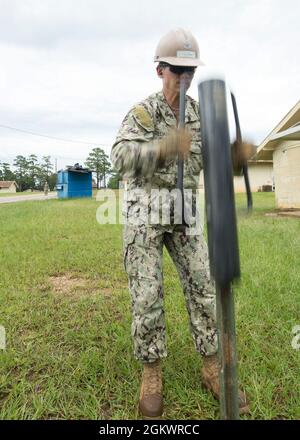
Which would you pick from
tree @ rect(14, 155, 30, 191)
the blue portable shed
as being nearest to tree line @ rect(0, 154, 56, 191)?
tree @ rect(14, 155, 30, 191)

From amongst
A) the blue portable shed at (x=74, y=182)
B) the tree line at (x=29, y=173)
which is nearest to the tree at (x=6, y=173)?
the tree line at (x=29, y=173)

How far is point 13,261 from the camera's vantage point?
4410 millimetres

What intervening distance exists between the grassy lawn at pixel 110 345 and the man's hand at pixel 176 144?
23 centimetres

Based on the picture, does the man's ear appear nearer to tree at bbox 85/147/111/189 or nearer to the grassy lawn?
the grassy lawn

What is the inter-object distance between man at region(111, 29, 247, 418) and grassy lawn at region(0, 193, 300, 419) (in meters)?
0.16

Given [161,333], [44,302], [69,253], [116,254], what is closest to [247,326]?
[161,333]

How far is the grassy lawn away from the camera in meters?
1.61

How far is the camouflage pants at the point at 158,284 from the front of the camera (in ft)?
5.09

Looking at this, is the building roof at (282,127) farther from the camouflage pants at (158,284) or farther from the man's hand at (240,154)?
the man's hand at (240,154)

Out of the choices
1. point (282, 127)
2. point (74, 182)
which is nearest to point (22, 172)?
point (74, 182)

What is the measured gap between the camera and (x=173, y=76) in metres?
1.42
